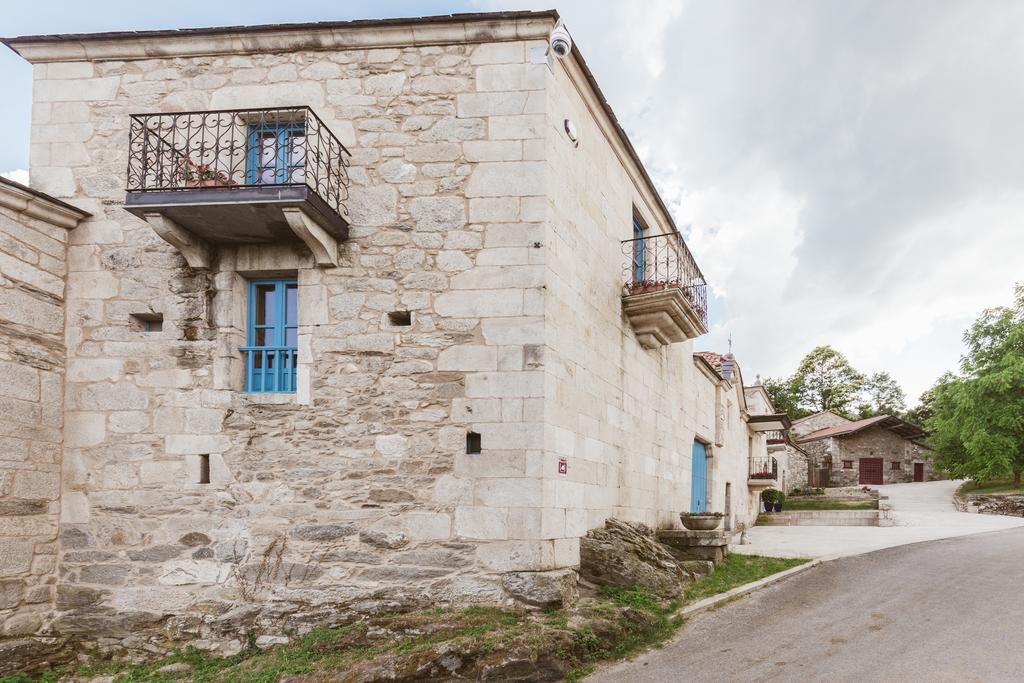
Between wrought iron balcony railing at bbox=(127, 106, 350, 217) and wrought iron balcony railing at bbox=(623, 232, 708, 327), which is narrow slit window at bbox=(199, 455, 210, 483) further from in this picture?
wrought iron balcony railing at bbox=(623, 232, 708, 327)

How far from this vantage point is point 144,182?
7.20m

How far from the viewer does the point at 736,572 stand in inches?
414

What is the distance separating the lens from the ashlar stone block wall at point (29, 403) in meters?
6.98

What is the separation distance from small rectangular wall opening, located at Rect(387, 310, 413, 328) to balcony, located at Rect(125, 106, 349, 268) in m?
0.83

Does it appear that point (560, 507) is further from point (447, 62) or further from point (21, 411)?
point (21, 411)

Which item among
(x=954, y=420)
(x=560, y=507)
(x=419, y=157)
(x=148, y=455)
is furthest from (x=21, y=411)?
(x=954, y=420)

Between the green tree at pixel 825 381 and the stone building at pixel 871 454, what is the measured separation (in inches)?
546

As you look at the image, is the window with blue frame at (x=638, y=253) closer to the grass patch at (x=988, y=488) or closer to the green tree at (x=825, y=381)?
the grass patch at (x=988, y=488)

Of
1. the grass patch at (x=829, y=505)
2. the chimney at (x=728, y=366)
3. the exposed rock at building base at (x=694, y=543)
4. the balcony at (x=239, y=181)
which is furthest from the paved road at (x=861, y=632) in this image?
the grass patch at (x=829, y=505)

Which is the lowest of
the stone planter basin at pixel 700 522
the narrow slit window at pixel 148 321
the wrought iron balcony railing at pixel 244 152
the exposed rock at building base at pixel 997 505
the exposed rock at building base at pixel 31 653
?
the exposed rock at building base at pixel 997 505

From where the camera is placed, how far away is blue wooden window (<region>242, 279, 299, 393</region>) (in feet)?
25.4

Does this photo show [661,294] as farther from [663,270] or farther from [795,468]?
[795,468]

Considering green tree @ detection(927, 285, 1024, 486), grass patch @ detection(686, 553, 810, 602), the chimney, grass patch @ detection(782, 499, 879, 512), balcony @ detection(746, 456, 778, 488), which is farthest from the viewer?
green tree @ detection(927, 285, 1024, 486)

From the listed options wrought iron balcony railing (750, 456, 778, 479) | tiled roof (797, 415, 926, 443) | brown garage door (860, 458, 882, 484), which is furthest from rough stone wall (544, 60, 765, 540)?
brown garage door (860, 458, 882, 484)
